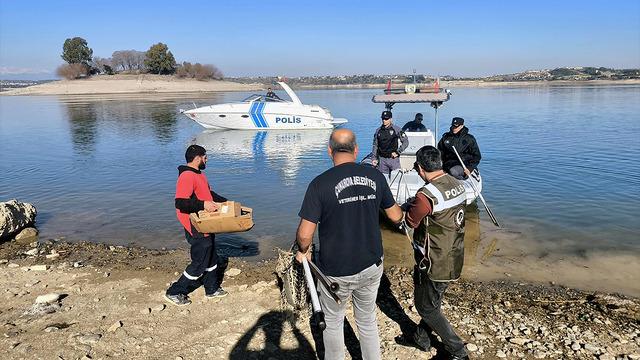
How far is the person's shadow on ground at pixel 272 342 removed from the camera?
469cm

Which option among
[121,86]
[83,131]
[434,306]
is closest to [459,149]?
[434,306]

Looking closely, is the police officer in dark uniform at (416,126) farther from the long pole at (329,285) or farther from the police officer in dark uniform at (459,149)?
the long pole at (329,285)

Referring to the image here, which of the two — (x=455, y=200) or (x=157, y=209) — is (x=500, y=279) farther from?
(x=157, y=209)

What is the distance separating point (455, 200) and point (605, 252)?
18.8 ft

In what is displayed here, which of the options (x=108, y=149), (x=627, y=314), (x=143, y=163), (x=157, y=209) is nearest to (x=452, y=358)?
(x=627, y=314)

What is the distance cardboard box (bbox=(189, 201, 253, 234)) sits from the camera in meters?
5.51

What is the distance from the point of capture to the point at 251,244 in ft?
29.1

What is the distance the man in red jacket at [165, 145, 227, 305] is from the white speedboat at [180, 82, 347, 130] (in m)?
22.5

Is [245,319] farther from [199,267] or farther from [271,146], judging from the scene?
[271,146]

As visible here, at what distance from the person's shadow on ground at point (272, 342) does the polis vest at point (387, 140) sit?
204 inches

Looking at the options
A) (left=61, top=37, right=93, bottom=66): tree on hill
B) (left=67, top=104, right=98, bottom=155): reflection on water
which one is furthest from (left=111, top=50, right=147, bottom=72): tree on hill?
(left=67, top=104, right=98, bottom=155): reflection on water

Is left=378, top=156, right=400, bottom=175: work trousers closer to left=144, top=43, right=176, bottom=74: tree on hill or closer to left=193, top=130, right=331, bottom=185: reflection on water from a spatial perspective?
left=193, top=130, right=331, bottom=185: reflection on water

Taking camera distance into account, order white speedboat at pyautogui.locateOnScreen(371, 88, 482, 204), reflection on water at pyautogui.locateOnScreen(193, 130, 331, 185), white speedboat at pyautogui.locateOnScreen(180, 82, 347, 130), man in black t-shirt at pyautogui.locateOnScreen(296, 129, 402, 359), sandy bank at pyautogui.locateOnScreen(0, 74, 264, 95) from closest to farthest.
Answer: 1. man in black t-shirt at pyautogui.locateOnScreen(296, 129, 402, 359)
2. white speedboat at pyautogui.locateOnScreen(371, 88, 482, 204)
3. reflection on water at pyautogui.locateOnScreen(193, 130, 331, 185)
4. white speedboat at pyautogui.locateOnScreen(180, 82, 347, 130)
5. sandy bank at pyautogui.locateOnScreen(0, 74, 264, 95)

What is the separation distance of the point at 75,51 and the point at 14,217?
110912 millimetres
